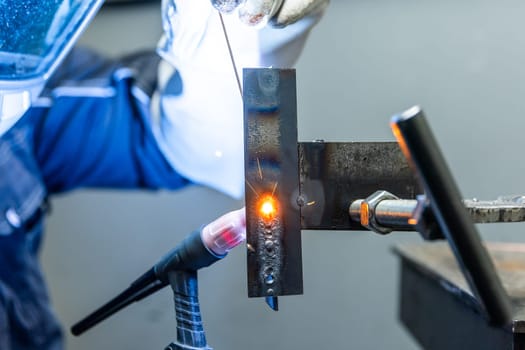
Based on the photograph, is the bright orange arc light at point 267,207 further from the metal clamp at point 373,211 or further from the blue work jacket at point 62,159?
the blue work jacket at point 62,159

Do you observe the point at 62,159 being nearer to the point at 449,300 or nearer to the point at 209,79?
the point at 209,79

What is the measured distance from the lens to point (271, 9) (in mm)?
407

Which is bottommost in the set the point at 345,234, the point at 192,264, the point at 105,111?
the point at 345,234

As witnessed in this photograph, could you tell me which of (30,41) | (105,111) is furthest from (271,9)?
(105,111)

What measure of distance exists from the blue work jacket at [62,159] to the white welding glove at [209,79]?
12cm

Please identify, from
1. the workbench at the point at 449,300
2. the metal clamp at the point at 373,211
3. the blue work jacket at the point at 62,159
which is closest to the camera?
the metal clamp at the point at 373,211

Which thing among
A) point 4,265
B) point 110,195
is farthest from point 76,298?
point 110,195

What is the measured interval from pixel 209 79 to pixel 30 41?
0.18m

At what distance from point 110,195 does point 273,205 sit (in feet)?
2.67

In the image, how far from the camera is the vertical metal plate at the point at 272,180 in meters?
0.34

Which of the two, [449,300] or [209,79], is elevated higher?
[209,79]

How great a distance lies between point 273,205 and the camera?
1.13ft

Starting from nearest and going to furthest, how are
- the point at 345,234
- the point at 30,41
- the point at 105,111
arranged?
the point at 30,41, the point at 105,111, the point at 345,234

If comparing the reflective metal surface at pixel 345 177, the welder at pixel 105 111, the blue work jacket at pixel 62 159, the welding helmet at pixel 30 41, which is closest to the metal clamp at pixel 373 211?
the reflective metal surface at pixel 345 177
